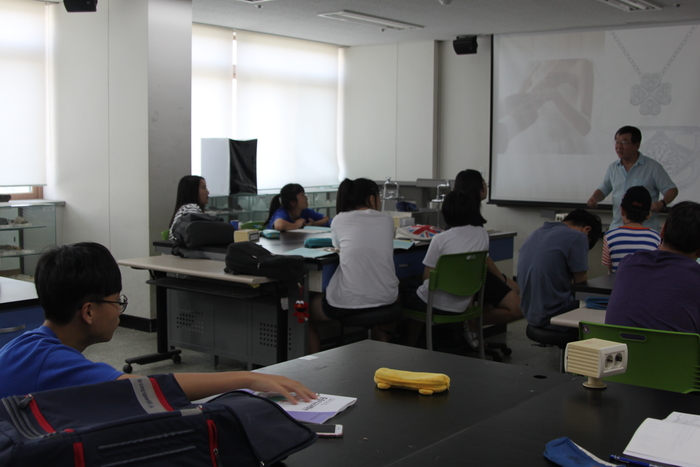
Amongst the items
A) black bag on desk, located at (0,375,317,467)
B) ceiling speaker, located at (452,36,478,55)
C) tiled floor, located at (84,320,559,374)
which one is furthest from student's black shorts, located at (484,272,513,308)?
ceiling speaker, located at (452,36,478,55)

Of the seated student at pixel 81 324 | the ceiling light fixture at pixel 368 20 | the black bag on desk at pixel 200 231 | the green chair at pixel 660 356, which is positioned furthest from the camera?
the ceiling light fixture at pixel 368 20

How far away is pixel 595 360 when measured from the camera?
1625mm

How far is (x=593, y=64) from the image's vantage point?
6793mm

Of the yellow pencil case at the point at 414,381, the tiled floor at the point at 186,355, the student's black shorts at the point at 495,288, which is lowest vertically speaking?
the tiled floor at the point at 186,355

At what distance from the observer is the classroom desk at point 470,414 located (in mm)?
1270

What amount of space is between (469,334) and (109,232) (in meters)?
2.94

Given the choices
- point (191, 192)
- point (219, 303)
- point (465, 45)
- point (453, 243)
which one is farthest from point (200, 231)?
point (465, 45)

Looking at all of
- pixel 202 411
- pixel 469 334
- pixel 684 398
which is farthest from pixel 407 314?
pixel 202 411

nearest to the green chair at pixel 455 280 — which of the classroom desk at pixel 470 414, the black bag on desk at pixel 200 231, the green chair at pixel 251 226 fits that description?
the black bag on desk at pixel 200 231

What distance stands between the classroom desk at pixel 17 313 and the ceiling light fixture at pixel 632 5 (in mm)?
4748

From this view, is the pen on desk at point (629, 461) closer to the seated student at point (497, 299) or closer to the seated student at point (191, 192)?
the seated student at point (497, 299)

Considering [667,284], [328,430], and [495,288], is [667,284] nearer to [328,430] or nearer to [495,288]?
[328,430]

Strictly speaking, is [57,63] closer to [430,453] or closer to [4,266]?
[4,266]

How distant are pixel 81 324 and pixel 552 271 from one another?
99.5 inches
